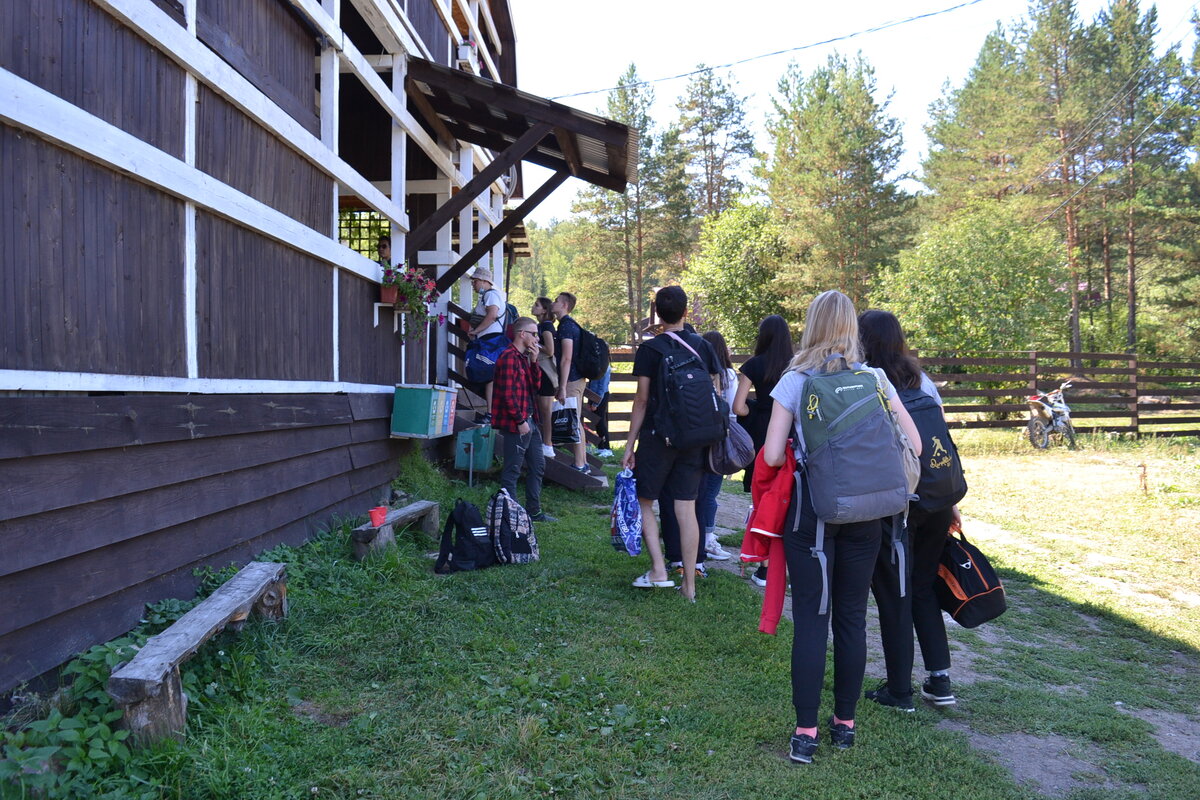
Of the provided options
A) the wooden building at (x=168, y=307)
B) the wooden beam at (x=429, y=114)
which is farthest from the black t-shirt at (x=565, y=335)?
the wooden beam at (x=429, y=114)

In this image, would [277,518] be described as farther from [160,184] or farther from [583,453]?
[583,453]

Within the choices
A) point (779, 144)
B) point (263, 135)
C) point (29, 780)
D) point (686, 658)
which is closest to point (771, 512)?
point (686, 658)

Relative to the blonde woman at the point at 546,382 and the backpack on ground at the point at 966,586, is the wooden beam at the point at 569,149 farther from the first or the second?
the backpack on ground at the point at 966,586

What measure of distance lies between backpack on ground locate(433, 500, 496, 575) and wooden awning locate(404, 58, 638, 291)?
9.38 feet

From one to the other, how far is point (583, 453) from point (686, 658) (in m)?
5.35

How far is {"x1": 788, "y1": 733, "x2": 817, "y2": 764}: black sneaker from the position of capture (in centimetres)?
325

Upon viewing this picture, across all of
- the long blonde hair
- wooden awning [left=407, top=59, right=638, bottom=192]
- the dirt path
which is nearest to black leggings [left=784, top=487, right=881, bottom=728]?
the long blonde hair

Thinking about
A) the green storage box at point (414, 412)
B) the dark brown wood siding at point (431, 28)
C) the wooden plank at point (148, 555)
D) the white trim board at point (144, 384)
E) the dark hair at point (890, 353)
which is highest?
the dark brown wood siding at point (431, 28)

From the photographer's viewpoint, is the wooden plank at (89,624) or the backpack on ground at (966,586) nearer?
the wooden plank at (89,624)

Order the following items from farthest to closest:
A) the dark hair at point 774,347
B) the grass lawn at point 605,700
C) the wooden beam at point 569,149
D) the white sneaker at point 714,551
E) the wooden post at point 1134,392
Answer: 1. the wooden post at point 1134,392
2. the wooden beam at point 569,149
3. the white sneaker at point 714,551
4. the dark hair at point 774,347
5. the grass lawn at point 605,700

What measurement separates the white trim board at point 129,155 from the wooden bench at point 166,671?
1.84 metres

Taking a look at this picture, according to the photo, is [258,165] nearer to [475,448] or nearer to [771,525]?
[771,525]

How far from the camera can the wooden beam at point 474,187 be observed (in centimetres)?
752

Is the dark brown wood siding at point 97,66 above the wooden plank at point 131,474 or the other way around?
above
